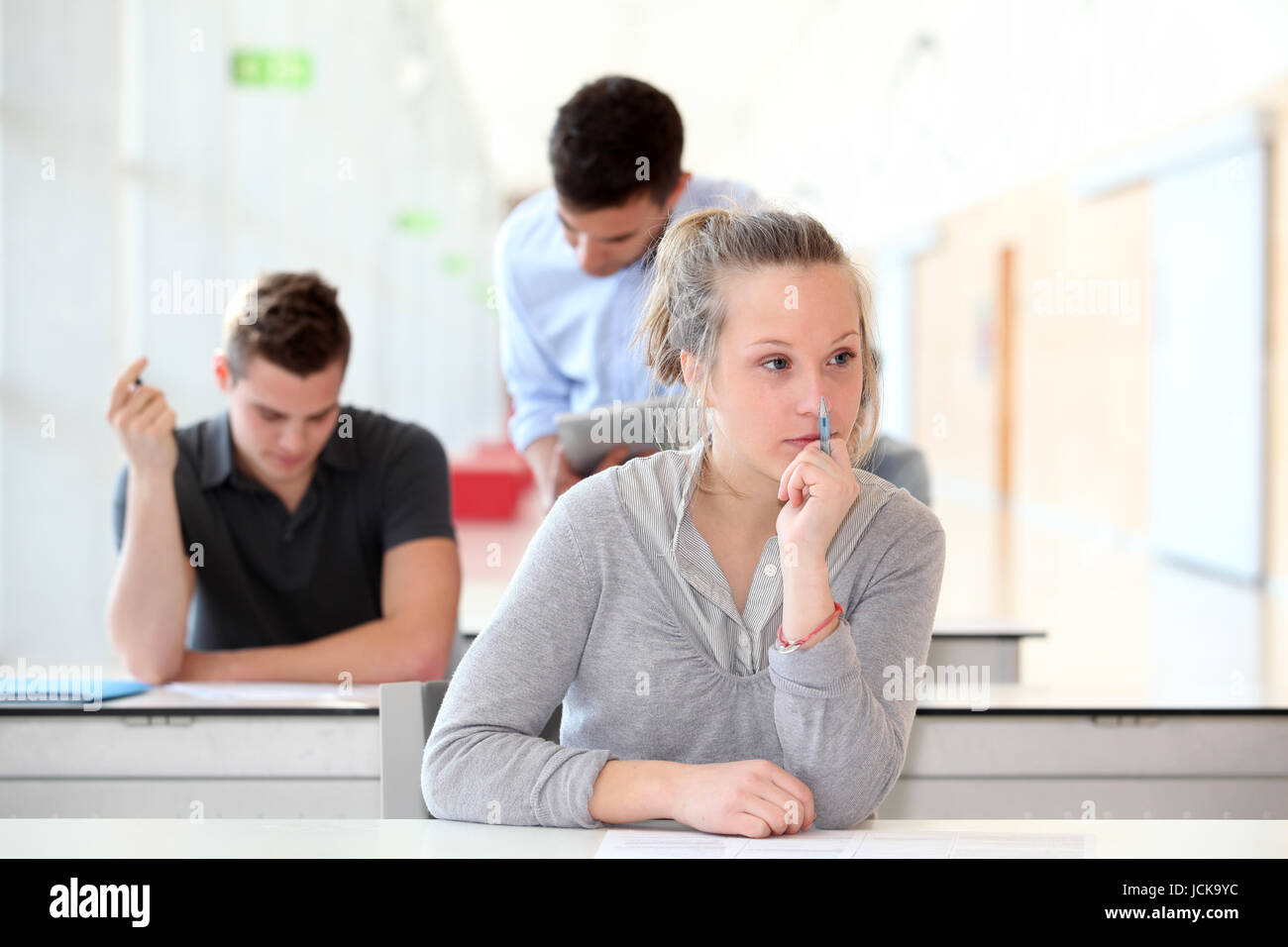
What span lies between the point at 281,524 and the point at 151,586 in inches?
11.3

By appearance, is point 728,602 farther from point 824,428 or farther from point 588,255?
point 588,255

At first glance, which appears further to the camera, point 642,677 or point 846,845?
point 642,677

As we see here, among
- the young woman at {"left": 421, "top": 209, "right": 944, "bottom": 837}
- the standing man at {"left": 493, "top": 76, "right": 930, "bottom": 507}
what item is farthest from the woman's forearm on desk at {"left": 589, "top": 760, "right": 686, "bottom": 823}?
the standing man at {"left": 493, "top": 76, "right": 930, "bottom": 507}

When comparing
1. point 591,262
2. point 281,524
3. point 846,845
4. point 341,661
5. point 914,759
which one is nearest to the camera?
point 846,845

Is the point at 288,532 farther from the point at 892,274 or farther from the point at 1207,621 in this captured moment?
the point at 892,274

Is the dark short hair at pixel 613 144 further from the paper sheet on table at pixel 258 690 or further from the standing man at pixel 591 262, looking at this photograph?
the paper sheet on table at pixel 258 690

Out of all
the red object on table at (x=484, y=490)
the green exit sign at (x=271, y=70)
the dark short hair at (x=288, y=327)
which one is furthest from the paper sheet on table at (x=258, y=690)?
the red object on table at (x=484, y=490)

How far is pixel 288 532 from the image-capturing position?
8.05ft

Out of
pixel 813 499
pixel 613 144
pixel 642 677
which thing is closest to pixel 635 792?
pixel 642 677

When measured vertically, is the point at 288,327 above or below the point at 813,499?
above

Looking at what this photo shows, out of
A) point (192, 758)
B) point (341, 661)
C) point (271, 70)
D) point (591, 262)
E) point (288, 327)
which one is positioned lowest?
point (192, 758)

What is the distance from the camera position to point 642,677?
1.42 meters
